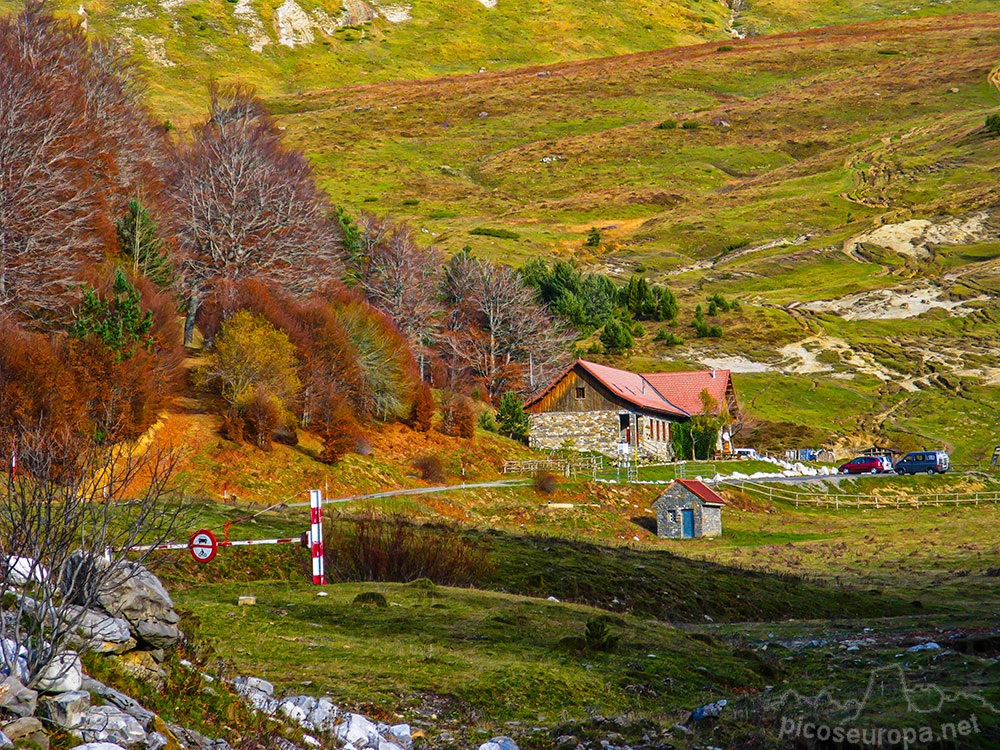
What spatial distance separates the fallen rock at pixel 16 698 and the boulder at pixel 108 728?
410mm

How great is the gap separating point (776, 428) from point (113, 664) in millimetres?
77918

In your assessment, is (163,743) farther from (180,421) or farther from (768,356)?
(768,356)

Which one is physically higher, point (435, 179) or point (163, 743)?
point (435, 179)

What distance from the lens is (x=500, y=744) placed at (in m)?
9.98

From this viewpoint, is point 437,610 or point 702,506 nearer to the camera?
point 437,610

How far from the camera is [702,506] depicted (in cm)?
4381

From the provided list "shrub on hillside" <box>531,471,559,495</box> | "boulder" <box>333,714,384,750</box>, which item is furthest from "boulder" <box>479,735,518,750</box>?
"shrub on hillside" <box>531,471,559,495</box>

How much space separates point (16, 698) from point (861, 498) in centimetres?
5766

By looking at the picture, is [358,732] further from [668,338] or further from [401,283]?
[668,338]

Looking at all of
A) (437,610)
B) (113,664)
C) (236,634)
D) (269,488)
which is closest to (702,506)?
(269,488)

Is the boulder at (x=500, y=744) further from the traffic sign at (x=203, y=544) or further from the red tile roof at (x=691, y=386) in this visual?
the red tile roof at (x=691, y=386)

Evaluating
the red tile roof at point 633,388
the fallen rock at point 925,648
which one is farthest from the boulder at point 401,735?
the red tile roof at point 633,388

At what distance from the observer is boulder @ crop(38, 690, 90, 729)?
7.20 m

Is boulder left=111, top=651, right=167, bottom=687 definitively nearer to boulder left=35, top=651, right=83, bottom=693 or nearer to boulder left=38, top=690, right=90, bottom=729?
boulder left=35, top=651, right=83, bottom=693
